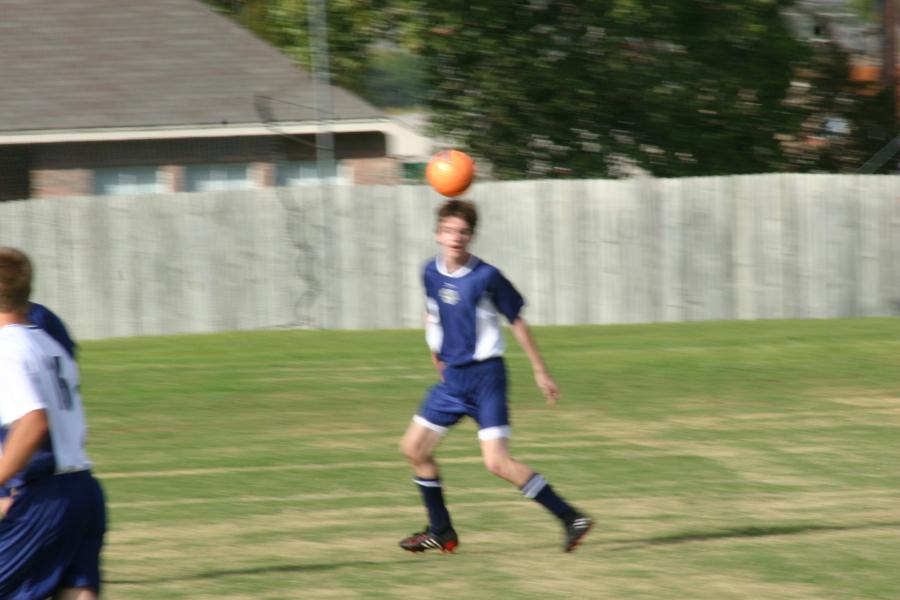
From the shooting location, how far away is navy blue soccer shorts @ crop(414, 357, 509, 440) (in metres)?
7.86

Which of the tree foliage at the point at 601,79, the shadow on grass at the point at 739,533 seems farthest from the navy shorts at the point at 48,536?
the tree foliage at the point at 601,79

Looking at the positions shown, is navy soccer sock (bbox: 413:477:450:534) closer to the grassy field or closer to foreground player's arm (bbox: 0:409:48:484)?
the grassy field

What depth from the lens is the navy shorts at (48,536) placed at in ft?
17.1

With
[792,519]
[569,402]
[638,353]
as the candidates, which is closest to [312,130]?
[638,353]

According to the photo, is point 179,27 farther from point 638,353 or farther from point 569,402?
point 569,402

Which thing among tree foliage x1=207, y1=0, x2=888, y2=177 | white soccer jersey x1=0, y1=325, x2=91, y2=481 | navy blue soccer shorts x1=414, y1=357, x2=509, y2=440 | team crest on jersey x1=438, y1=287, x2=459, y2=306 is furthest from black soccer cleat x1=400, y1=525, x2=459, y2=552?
tree foliage x1=207, y1=0, x2=888, y2=177

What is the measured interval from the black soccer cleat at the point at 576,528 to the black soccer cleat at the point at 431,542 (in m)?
0.69

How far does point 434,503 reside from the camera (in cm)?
816

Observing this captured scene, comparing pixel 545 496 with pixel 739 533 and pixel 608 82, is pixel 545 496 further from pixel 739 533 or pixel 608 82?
pixel 608 82

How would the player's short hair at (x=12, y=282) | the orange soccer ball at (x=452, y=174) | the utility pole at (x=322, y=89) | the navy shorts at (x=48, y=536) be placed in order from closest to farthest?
the player's short hair at (x=12, y=282) → the navy shorts at (x=48, y=536) → the orange soccer ball at (x=452, y=174) → the utility pole at (x=322, y=89)

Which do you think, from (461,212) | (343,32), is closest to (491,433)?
(461,212)

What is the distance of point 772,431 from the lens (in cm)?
1262

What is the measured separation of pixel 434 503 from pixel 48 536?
3.27 meters

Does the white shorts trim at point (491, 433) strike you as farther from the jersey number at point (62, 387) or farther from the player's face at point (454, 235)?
the jersey number at point (62, 387)
